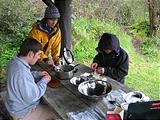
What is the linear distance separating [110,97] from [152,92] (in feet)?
8.61

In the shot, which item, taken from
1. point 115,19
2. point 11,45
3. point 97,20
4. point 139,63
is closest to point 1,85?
point 11,45

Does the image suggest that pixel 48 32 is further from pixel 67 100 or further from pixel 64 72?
pixel 67 100

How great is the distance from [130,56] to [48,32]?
4023 mm

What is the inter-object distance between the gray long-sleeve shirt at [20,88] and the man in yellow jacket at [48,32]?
3.38 feet

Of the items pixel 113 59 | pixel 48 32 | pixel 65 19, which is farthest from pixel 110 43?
pixel 65 19

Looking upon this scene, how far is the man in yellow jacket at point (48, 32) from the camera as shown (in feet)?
9.23

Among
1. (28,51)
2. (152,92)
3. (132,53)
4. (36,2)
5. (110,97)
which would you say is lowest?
(152,92)

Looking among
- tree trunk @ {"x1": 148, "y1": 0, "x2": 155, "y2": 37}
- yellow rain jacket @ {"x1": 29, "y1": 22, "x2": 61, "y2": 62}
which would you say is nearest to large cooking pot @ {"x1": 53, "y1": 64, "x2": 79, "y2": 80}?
yellow rain jacket @ {"x1": 29, "y1": 22, "x2": 61, "y2": 62}

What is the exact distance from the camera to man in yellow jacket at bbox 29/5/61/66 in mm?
2814

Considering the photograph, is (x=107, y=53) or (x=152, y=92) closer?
(x=107, y=53)

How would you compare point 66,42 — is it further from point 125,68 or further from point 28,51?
point 28,51

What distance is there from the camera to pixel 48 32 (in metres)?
3.04

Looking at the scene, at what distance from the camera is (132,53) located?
245 inches

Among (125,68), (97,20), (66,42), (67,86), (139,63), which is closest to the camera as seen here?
(67,86)
